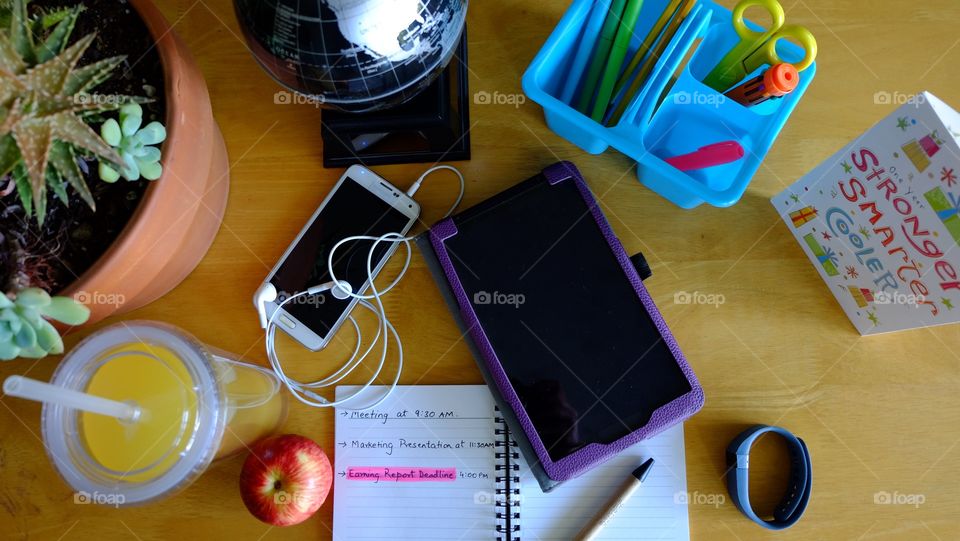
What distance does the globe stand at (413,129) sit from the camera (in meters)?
0.64

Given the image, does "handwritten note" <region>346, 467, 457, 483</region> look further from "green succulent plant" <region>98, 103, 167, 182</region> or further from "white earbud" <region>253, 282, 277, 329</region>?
"green succulent plant" <region>98, 103, 167, 182</region>

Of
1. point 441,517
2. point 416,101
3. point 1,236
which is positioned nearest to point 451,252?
point 416,101

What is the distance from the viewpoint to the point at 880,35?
2.32ft

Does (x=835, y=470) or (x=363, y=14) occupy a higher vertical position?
(x=363, y=14)

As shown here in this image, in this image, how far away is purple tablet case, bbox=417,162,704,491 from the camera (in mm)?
629

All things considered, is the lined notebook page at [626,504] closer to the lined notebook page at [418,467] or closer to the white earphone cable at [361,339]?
the lined notebook page at [418,467]

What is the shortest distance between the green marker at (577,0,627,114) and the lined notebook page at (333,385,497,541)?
310mm

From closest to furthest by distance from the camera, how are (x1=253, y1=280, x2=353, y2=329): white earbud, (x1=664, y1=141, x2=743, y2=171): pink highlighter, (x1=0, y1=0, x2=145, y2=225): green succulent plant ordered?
(x1=0, y1=0, x2=145, y2=225): green succulent plant → (x1=664, y1=141, x2=743, y2=171): pink highlighter → (x1=253, y1=280, x2=353, y2=329): white earbud

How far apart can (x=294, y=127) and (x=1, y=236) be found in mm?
286

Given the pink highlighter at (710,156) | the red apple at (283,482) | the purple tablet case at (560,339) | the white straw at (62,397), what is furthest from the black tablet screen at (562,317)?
the white straw at (62,397)

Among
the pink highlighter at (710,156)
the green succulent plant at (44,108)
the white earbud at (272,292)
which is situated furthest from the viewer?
the white earbud at (272,292)

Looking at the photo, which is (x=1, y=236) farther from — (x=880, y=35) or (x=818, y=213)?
(x=880, y=35)

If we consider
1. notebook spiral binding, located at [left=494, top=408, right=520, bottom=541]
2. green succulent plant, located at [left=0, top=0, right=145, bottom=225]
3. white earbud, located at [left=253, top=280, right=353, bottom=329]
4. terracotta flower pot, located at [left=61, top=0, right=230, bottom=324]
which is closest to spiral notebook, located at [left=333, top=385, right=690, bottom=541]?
notebook spiral binding, located at [left=494, top=408, right=520, bottom=541]

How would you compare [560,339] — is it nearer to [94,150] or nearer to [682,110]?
[682,110]
